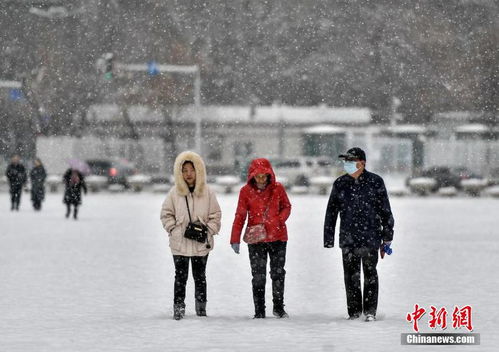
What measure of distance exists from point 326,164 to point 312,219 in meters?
26.2

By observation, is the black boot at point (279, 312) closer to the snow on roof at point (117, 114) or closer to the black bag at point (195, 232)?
the black bag at point (195, 232)

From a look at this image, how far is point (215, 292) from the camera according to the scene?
12.4 metres

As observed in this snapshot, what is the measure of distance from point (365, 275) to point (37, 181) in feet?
71.6

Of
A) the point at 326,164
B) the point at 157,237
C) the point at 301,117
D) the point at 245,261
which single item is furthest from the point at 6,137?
the point at 245,261

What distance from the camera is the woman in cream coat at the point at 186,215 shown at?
9.97 meters

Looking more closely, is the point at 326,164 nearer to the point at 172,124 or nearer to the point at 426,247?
the point at 172,124

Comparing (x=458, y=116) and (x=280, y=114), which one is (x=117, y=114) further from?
(x=458, y=116)

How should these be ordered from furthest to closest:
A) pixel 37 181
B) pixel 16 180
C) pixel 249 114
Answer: pixel 249 114
pixel 16 180
pixel 37 181

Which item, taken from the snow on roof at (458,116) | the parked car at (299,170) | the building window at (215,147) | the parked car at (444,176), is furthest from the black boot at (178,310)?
the snow on roof at (458,116)

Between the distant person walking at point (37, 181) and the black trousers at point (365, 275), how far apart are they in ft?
69.8

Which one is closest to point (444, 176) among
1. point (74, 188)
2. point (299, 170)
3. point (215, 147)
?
point (299, 170)

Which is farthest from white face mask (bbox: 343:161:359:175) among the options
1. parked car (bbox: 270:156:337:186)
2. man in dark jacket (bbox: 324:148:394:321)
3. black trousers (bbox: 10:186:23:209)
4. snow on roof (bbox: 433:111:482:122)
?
snow on roof (bbox: 433:111:482:122)

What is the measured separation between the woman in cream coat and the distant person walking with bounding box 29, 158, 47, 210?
20.7m

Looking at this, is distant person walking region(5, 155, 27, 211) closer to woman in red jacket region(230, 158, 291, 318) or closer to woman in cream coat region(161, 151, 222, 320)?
woman in cream coat region(161, 151, 222, 320)
